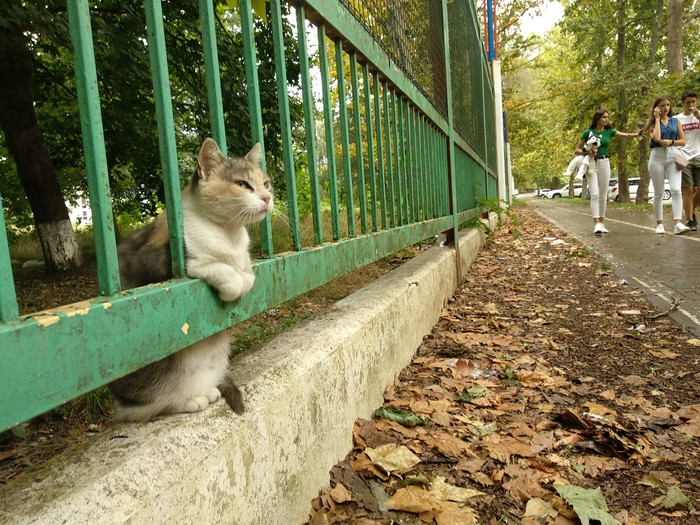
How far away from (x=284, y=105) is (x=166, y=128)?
0.64 m

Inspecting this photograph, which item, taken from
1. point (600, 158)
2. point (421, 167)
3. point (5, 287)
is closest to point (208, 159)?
point (5, 287)

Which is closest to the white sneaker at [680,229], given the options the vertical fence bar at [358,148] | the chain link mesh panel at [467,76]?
the chain link mesh panel at [467,76]

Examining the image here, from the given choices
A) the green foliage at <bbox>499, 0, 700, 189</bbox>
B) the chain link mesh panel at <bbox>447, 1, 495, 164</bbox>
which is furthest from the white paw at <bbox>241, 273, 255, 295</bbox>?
the green foliage at <bbox>499, 0, 700, 189</bbox>

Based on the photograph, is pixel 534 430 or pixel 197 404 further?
pixel 534 430

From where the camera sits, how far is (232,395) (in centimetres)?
136

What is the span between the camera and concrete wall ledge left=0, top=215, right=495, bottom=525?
0.94 m

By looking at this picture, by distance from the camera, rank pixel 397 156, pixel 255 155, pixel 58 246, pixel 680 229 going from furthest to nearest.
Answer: pixel 680 229, pixel 58 246, pixel 397 156, pixel 255 155

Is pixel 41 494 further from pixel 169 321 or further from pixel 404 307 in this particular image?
pixel 404 307

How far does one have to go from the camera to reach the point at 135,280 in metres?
1.40

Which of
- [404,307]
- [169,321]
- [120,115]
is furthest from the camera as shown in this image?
[120,115]

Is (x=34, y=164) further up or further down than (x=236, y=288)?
further up

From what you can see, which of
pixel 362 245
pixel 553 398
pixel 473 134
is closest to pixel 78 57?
pixel 362 245

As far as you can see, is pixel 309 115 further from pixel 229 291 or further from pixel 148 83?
pixel 148 83

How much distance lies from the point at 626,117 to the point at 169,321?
2479cm
